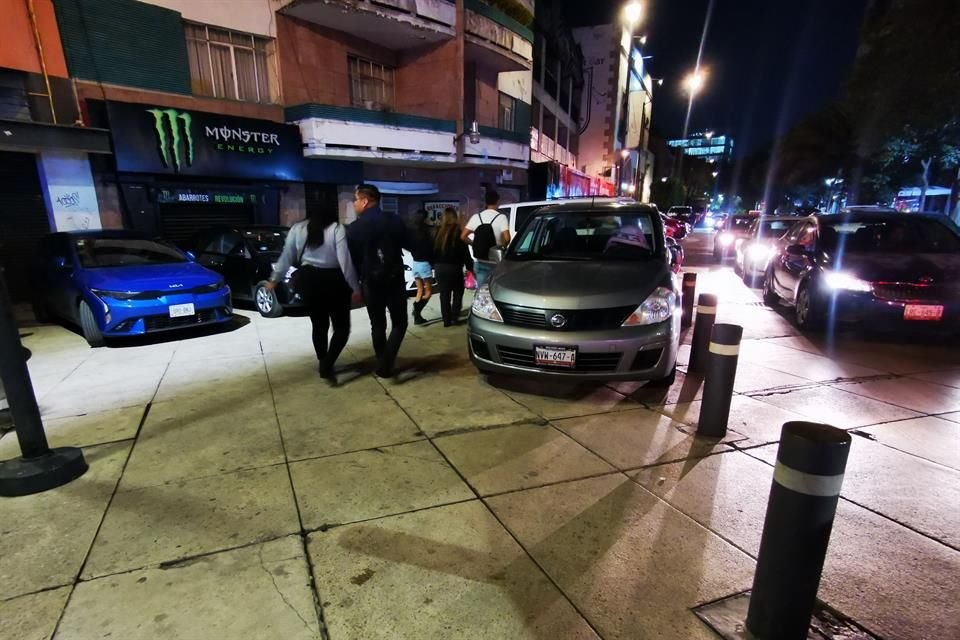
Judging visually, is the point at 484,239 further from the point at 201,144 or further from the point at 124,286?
the point at 201,144

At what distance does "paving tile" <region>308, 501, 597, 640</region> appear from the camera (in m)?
2.02

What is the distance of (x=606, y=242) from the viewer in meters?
5.26

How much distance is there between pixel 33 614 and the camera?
2104 millimetres

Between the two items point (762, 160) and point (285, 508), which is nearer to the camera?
point (285, 508)

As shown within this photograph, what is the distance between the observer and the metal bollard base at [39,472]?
300 cm

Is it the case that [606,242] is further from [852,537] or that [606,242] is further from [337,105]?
[337,105]

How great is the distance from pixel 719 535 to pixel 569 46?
98.9 ft

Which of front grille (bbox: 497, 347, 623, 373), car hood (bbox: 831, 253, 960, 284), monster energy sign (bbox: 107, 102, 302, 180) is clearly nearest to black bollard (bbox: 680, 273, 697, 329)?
car hood (bbox: 831, 253, 960, 284)

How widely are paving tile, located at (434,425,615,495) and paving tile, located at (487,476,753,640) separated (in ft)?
0.50

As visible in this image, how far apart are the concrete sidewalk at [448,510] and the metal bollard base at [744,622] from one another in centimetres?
5

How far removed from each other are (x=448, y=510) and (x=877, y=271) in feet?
21.0

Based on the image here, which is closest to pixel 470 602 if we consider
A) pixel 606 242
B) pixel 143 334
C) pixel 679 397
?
pixel 679 397

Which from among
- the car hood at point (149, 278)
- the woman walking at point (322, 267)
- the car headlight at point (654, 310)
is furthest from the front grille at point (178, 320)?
the car headlight at point (654, 310)

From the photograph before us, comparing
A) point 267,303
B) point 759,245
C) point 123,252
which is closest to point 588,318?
point 267,303
